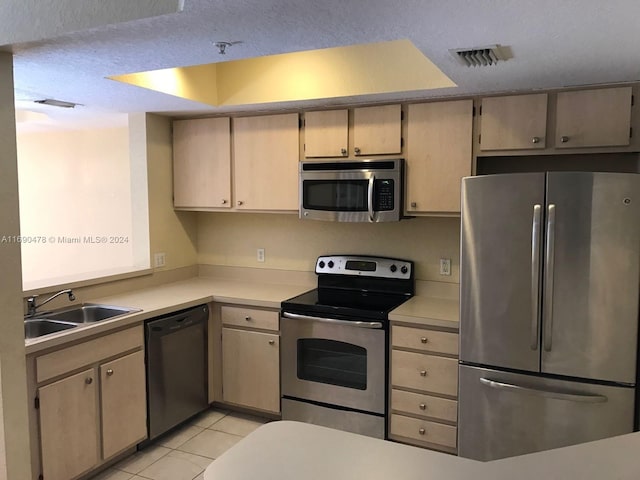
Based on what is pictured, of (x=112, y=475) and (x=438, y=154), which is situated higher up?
(x=438, y=154)

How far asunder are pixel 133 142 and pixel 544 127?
281cm

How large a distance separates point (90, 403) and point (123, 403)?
0.73ft

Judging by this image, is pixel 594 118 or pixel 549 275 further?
pixel 594 118

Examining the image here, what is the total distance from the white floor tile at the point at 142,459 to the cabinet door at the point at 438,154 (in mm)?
2149

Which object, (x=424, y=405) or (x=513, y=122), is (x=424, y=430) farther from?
(x=513, y=122)

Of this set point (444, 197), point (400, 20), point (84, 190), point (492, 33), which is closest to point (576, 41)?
point (492, 33)

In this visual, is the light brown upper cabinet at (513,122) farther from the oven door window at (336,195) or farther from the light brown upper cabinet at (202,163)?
the light brown upper cabinet at (202,163)

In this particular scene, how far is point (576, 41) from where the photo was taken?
1.93 m

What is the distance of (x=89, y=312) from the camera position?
10.3ft

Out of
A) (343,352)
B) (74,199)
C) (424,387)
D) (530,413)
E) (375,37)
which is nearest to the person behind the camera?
(375,37)

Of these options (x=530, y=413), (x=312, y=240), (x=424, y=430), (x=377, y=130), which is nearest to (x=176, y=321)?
(x=312, y=240)

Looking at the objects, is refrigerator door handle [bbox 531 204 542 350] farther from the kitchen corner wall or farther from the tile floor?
the tile floor

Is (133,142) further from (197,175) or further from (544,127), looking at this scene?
(544,127)

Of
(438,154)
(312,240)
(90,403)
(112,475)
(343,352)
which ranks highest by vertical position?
(438,154)
